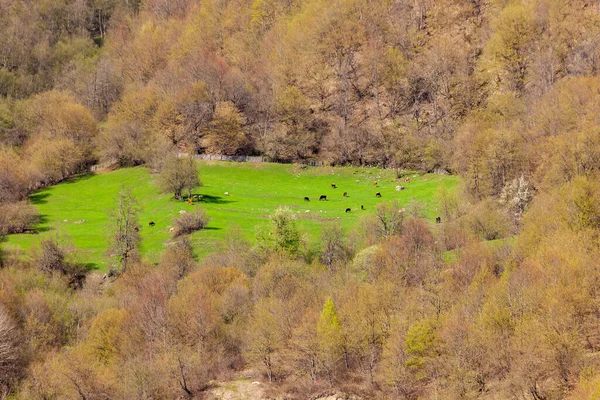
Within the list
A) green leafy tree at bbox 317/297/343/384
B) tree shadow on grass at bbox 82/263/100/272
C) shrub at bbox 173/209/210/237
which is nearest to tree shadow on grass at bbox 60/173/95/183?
tree shadow on grass at bbox 82/263/100/272

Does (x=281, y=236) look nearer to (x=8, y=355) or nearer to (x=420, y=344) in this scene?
(x=420, y=344)

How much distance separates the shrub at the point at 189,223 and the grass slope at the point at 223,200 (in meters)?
1.29

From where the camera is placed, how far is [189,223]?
72.6 meters

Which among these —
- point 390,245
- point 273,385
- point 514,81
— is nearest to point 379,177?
point 514,81

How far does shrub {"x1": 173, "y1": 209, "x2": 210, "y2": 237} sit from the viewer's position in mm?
72562

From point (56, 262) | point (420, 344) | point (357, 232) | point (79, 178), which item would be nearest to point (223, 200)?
point (56, 262)

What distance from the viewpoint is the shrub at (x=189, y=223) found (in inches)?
2857

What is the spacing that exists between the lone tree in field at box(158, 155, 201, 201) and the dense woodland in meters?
16.6

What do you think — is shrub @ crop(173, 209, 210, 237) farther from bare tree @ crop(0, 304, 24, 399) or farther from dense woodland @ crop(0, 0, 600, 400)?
bare tree @ crop(0, 304, 24, 399)

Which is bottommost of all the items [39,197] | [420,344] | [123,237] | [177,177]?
[420,344]

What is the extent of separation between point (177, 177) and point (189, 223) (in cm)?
1326

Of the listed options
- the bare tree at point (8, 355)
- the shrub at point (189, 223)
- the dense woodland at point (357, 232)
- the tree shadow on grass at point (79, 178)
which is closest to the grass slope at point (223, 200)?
the tree shadow on grass at point (79, 178)

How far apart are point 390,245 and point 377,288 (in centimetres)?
939

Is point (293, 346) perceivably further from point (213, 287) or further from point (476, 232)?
point (476, 232)
